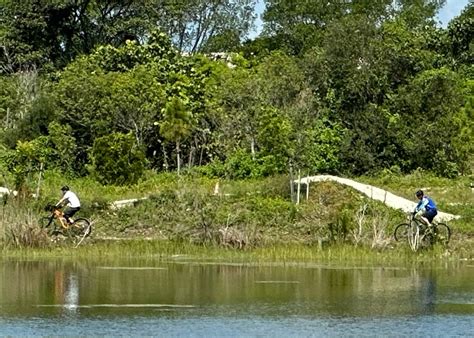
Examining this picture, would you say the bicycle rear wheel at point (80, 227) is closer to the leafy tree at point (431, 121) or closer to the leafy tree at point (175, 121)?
the leafy tree at point (175, 121)

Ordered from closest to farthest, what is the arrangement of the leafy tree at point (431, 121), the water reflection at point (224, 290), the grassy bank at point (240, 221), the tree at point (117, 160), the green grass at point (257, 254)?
the water reflection at point (224, 290) < the green grass at point (257, 254) < the grassy bank at point (240, 221) < the tree at point (117, 160) < the leafy tree at point (431, 121)

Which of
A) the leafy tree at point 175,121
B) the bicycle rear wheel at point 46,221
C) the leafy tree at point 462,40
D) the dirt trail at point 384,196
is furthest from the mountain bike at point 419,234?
the leafy tree at point 462,40

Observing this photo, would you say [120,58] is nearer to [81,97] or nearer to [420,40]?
[81,97]

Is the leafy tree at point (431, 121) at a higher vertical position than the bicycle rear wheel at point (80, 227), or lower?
higher

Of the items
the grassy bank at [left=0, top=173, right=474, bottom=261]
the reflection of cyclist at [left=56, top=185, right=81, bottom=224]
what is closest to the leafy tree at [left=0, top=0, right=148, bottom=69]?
the grassy bank at [left=0, top=173, right=474, bottom=261]

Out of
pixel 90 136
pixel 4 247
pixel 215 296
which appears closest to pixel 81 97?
pixel 90 136

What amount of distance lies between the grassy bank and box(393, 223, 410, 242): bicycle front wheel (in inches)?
10.8

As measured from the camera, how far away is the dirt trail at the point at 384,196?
3084 cm

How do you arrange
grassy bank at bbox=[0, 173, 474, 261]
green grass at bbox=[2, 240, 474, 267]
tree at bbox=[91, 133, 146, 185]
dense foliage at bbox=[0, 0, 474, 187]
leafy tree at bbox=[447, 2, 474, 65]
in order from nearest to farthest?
green grass at bbox=[2, 240, 474, 267] < grassy bank at bbox=[0, 173, 474, 261] < tree at bbox=[91, 133, 146, 185] < dense foliage at bbox=[0, 0, 474, 187] < leafy tree at bbox=[447, 2, 474, 65]

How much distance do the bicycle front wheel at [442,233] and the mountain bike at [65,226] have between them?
28.9ft

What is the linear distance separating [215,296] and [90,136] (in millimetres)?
27140

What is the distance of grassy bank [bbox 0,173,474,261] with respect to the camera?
25.3m

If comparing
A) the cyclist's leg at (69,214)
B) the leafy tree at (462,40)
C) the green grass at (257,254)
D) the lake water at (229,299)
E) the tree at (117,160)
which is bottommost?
the lake water at (229,299)

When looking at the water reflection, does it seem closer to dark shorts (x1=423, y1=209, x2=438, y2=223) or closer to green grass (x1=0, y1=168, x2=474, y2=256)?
green grass (x1=0, y1=168, x2=474, y2=256)
